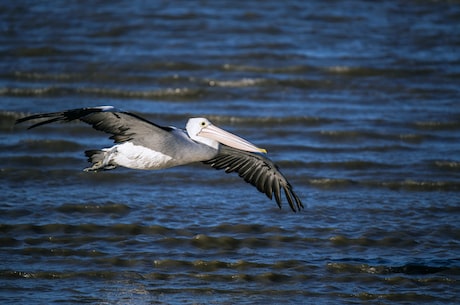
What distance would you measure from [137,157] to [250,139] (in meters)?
4.25

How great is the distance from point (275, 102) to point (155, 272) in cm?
629

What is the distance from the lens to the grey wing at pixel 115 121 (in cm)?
668

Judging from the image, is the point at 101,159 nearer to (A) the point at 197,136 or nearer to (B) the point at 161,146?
(B) the point at 161,146

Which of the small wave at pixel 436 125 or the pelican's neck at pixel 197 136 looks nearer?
the pelican's neck at pixel 197 136

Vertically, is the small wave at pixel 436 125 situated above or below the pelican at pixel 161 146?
below

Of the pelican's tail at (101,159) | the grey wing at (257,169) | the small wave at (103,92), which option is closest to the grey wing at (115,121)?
the pelican's tail at (101,159)

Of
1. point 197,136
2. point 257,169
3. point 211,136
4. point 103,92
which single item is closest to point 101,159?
point 197,136

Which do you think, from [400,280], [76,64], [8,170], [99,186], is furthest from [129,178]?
[76,64]

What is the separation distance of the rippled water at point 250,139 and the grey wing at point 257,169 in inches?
24.1

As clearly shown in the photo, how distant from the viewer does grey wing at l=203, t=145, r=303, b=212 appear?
7.72m

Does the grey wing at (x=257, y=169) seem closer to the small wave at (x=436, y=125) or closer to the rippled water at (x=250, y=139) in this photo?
the rippled water at (x=250, y=139)

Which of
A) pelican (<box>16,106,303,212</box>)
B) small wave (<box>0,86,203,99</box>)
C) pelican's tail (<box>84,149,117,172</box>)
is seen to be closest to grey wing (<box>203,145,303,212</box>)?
pelican (<box>16,106,303,212</box>)

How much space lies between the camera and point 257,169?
7859 millimetres

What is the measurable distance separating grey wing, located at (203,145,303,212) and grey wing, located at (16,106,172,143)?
0.78 metres
